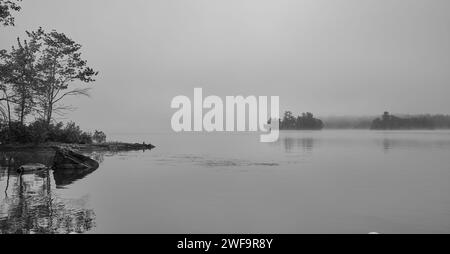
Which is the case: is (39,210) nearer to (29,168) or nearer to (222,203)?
(222,203)

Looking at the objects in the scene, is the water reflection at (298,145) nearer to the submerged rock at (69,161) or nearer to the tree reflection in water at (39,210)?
the submerged rock at (69,161)

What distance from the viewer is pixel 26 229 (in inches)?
480

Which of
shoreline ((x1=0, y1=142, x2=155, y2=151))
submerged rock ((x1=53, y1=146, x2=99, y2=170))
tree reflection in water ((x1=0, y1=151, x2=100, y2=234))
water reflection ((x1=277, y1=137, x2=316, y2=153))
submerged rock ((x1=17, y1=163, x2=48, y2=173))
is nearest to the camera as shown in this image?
tree reflection in water ((x1=0, y1=151, x2=100, y2=234))

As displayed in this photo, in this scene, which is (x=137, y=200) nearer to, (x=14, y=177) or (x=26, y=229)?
(x=26, y=229)

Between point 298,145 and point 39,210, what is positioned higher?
point 298,145

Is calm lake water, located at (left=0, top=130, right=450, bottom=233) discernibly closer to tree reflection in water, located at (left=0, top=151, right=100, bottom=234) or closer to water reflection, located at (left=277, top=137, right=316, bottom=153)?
tree reflection in water, located at (left=0, top=151, right=100, bottom=234)

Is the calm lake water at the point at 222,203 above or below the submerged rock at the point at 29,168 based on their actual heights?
below

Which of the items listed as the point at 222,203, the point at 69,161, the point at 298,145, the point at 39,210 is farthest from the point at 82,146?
the point at 298,145

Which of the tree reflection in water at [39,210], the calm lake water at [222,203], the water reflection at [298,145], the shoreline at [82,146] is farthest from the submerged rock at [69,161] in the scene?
the water reflection at [298,145]

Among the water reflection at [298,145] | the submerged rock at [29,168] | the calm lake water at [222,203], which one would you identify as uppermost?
the water reflection at [298,145]

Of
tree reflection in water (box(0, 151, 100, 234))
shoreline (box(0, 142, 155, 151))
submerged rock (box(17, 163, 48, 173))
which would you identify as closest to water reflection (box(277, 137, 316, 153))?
shoreline (box(0, 142, 155, 151))

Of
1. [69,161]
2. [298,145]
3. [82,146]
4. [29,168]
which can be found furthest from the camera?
[298,145]
